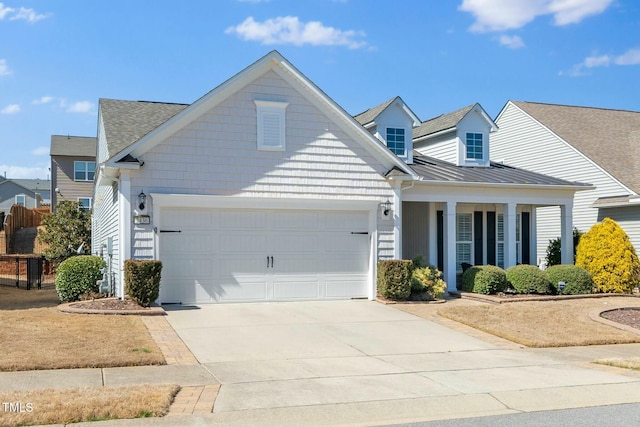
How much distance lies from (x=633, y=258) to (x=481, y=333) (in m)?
8.98

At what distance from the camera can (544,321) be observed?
14398mm

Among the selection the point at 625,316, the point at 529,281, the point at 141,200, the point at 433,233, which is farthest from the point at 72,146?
the point at 625,316

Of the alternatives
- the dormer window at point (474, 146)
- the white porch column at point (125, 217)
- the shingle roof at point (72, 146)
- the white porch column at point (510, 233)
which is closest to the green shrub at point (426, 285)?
the white porch column at point (510, 233)

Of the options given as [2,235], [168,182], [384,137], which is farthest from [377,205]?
[2,235]

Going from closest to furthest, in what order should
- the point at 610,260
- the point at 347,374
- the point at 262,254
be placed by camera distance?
Answer: the point at 347,374, the point at 262,254, the point at 610,260

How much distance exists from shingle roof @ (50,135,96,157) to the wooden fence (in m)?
4.33

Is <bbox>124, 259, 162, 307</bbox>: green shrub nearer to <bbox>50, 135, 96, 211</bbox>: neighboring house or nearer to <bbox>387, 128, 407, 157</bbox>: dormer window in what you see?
<bbox>387, 128, 407, 157</bbox>: dormer window

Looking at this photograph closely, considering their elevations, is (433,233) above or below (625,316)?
above

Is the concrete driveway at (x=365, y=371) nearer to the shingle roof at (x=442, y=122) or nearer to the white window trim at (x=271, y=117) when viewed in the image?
the white window trim at (x=271, y=117)

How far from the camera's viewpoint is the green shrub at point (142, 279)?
14.3 meters

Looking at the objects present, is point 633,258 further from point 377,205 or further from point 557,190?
point 377,205

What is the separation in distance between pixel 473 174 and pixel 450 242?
8.77 feet

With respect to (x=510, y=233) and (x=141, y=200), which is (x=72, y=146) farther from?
(x=510, y=233)

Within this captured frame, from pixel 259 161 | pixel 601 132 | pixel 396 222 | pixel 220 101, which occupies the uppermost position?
pixel 601 132
